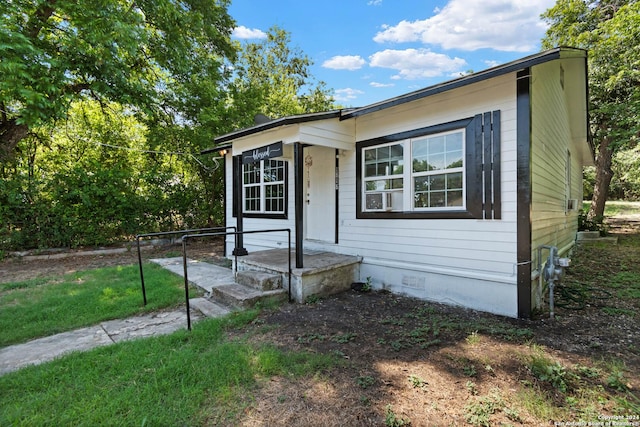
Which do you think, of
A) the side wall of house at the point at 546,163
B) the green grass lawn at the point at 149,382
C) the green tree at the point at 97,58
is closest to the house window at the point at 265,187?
the green tree at the point at 97,58

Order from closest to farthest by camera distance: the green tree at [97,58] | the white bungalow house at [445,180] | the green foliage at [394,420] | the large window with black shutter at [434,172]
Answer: the green foliage at [394,420] < the white bungalow house at [445,180] < the large window with black shutter at [434,172] < the green tree at [97,58]

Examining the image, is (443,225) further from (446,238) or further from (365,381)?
(365,381)

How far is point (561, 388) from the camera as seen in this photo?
7.10 feet

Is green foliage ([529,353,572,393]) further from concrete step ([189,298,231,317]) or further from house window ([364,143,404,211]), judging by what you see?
concrete step ([189,298,231,317])

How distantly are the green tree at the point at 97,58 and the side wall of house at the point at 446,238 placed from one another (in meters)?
5.93

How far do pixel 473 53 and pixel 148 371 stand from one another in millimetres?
20363

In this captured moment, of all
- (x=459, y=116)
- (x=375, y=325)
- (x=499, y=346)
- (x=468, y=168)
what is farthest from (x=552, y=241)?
(x=375, y=325)

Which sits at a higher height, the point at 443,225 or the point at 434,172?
the point at 434,172

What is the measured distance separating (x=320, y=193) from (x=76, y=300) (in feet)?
14.0

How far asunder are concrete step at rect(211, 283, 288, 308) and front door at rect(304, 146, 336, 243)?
6.14 ft

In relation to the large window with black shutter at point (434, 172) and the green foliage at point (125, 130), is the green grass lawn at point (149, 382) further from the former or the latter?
the green foliage at point (125, 130)

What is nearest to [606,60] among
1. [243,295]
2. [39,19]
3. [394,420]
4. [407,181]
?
[407,181]

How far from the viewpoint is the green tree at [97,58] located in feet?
19.0

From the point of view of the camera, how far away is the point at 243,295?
4176mm
